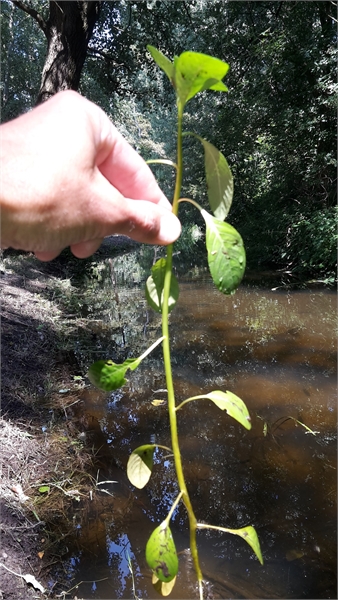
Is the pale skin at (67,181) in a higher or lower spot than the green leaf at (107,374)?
higher

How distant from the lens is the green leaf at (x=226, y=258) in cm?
67

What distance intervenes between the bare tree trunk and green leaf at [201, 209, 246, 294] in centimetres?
753

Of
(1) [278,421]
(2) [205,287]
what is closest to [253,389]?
(1) [278,421]

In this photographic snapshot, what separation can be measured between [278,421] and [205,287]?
450 cm

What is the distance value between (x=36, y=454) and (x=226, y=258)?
198cm

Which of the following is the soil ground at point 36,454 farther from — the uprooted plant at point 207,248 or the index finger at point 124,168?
the index finger at point 124,168

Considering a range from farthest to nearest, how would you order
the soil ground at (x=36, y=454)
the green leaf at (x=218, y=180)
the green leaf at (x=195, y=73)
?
the soil ground at (x=36, y=454), the green leaf at (x=218, y=180), the green leaf at (x=195, y=73)

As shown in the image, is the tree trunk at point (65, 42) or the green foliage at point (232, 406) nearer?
the green foliage at point (232, 406)

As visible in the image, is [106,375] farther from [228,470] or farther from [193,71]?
[228,470]

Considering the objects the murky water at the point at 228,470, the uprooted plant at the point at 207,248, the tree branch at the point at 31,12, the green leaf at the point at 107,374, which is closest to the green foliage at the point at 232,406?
the uprooted plant at the point at 207,248

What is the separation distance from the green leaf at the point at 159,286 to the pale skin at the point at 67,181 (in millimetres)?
51

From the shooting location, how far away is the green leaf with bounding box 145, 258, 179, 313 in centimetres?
76

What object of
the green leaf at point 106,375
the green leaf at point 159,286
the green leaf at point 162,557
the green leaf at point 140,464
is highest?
the green leaf at point 159,286

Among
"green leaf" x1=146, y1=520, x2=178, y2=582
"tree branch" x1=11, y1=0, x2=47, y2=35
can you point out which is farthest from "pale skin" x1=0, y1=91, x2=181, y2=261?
"tree branch" x1=11, y1=0, x2=47, y2=35
